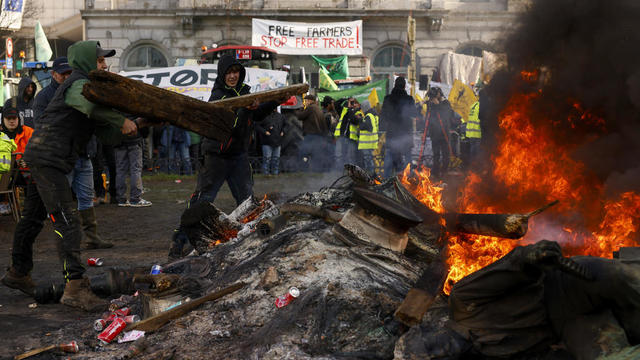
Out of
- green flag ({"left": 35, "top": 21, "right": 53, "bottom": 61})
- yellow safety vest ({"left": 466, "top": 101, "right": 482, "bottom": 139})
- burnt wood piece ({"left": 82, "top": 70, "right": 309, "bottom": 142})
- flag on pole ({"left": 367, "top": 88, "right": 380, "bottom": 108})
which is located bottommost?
yellow safety vest ({"left": 466, "top": 101, "right": 482, "bottom": 139})

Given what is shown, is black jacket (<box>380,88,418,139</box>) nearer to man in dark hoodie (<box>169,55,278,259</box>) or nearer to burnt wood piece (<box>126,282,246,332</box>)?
man in dark hoodie (<box>169,55,278,259</box>)

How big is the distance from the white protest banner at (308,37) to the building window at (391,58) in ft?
7.16

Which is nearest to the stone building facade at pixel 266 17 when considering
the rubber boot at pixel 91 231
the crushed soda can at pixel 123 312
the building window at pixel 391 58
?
the building window at pixel 391 58

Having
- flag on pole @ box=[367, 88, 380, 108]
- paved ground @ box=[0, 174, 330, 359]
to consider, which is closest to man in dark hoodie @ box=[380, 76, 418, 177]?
paved ground @ box=[0, 174, 330, 359]

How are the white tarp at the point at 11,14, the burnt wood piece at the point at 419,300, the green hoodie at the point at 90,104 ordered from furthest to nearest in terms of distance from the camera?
the white tarp at the point at 11,14 < the green hoodie at the point at 90,104 < the burnt wood piece at the point at 419,300

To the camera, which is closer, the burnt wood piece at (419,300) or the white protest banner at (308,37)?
the burnt wood piece at (419,300)

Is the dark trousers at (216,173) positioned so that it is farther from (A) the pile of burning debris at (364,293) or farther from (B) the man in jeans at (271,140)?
(B) the man in jeans at (271,140)

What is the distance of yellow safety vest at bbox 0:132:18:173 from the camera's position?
8977 millimetres

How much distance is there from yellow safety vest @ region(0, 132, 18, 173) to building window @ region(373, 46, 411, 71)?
21479 mm

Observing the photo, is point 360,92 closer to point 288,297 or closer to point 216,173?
point 216,173

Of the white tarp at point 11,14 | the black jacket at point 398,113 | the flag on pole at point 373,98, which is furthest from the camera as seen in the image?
the white tarp at point 11,14

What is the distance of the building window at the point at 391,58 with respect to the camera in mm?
28391

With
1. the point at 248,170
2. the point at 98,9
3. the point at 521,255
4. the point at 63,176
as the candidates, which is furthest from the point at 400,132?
the point at 98,9

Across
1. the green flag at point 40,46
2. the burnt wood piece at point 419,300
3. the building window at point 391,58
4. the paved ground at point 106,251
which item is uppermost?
the green flag at point 40,46
